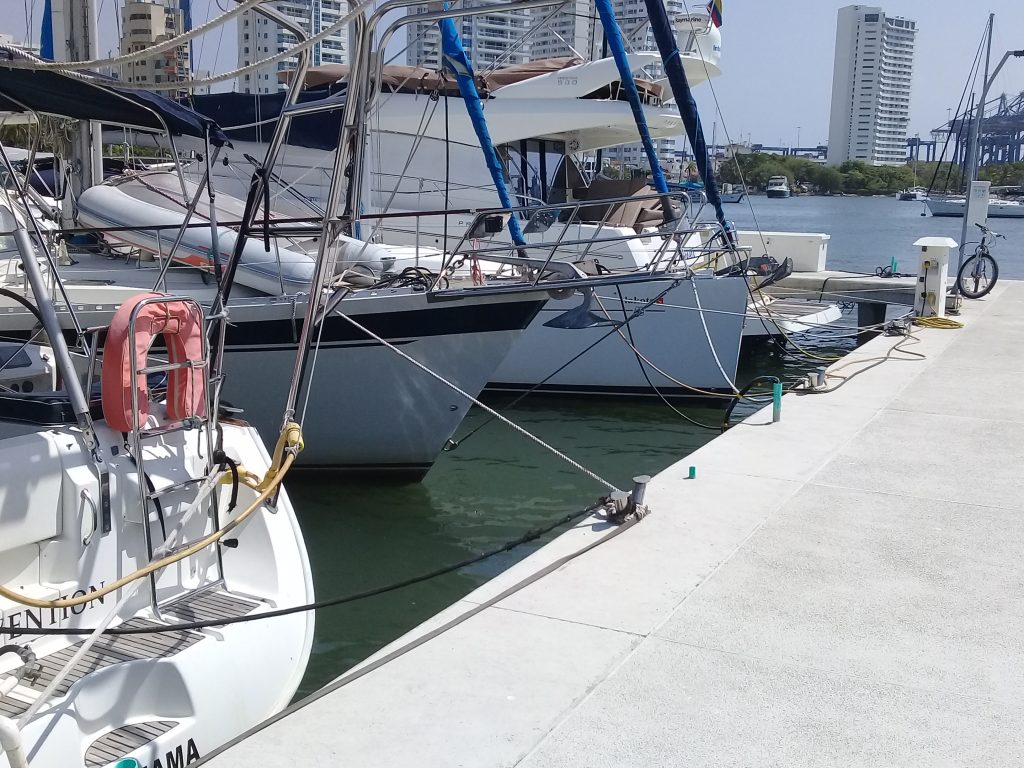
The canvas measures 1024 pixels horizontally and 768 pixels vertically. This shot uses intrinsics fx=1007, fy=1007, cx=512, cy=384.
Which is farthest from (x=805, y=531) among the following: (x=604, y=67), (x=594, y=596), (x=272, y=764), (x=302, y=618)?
(x=604, y=67)

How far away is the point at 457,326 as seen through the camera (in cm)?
782

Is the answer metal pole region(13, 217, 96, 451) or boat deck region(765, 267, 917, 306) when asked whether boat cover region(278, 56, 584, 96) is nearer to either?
boat deck region(765, 267, 917, 306)

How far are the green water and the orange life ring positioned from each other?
1.93 metres

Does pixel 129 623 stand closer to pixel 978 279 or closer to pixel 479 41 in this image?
pixel 479 41

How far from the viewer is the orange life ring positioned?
13.5 feet

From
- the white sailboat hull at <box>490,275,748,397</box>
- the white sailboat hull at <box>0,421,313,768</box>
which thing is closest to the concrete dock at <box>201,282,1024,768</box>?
the white sailboat hull at <box>0,421,313,768</box>

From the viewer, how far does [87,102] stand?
5.69 metres

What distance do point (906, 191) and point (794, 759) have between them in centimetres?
11437

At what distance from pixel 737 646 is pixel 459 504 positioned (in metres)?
4.85

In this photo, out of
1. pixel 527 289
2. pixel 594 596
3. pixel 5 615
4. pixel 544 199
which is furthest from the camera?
pixel 544 199

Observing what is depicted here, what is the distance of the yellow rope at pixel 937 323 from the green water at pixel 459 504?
9.59ft

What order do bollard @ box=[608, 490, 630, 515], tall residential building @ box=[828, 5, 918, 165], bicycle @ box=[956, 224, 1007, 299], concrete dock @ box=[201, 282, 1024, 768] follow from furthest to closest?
tall residential building @ box=[828, 5, 918, 165] < bicycle @ box=[956, 224, 1007, 299] < bollard @ box=[608, 490, 630, 515] < concrete dock @ box=[201, 282, 1024, 768]

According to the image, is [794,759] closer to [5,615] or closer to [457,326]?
[5,615]

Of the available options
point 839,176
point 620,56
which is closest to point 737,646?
point 620,56
